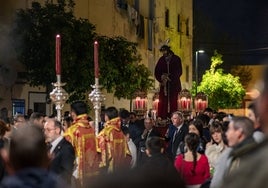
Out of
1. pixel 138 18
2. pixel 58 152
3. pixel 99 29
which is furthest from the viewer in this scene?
pixel 138 18

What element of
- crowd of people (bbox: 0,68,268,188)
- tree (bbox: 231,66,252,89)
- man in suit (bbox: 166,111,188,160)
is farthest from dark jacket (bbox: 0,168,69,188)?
tree (bbox: 231,66,252,89)

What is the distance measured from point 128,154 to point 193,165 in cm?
243

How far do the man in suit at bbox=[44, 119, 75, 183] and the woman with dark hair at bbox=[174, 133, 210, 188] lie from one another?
1240 millimetres

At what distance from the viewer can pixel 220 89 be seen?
177 feet

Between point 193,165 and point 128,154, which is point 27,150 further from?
point 128,154

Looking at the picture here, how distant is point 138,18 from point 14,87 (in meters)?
13.2

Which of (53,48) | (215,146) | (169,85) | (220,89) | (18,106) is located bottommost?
(215,146)

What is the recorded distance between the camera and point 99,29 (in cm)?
3394

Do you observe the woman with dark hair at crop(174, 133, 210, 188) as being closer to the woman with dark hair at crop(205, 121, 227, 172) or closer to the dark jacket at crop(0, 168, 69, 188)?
the woman with dark hair at crop(205, 121, 227, 172)

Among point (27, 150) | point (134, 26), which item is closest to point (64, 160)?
point (27, 150)

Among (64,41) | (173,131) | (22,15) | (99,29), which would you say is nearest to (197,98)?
(64,41)

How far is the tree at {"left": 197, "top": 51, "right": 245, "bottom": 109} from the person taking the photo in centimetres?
5375

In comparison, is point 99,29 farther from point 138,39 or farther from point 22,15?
point 22,15

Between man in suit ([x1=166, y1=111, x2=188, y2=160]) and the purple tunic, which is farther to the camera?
the purple tunic
